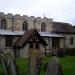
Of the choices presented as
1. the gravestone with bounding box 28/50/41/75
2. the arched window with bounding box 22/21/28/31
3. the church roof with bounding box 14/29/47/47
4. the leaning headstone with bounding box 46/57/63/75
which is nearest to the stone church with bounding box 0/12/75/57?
the arched window with bounding box 22/21/28/31

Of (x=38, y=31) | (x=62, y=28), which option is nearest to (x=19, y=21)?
(x=38, y=31)

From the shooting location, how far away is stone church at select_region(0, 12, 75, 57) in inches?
1586

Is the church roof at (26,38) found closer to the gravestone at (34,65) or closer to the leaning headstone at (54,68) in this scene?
the gravestone at (34,65)

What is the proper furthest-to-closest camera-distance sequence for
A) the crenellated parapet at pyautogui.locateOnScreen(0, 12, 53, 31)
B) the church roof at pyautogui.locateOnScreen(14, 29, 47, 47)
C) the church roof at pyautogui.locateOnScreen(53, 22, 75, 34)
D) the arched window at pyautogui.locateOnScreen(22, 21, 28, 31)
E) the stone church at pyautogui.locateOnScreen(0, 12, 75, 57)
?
the church roof at pyautogui.locateOnScreen(53, 22, 75, 34) < the arched window at pyautogui.locateOnScreen(22, 21, 28, 31) < the crenellated parapet at pyautogui.locateOnScreen(0, 12, 53, 31) < the stone church at pyautogui.locateOnScreen(0, 12, 75, 57) < the church roof at pyautogui.locateOnScreen(14, 29, 47, 47)

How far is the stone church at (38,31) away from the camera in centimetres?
4028

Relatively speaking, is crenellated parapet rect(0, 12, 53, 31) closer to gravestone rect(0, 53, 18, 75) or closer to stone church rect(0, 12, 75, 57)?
stone church rect(0, 12, 75, 57)

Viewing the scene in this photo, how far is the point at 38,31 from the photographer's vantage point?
4878 cm

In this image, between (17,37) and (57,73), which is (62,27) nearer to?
(17,37)

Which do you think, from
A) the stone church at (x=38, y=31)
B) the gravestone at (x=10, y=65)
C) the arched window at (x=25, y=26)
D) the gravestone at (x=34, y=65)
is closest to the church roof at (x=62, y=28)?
the stone church at (x=38, y=31)

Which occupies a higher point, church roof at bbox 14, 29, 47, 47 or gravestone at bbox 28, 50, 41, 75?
gravestone at bbox 28, 50, 41, 75

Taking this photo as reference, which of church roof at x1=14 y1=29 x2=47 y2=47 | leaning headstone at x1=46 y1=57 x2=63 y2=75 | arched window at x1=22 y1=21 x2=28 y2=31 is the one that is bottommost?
church roof at x1=14 y1=29 x2=47 y2=47

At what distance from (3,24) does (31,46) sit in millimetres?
8580

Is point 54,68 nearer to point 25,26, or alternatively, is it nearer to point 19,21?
point 19,21

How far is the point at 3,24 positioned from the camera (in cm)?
4538
